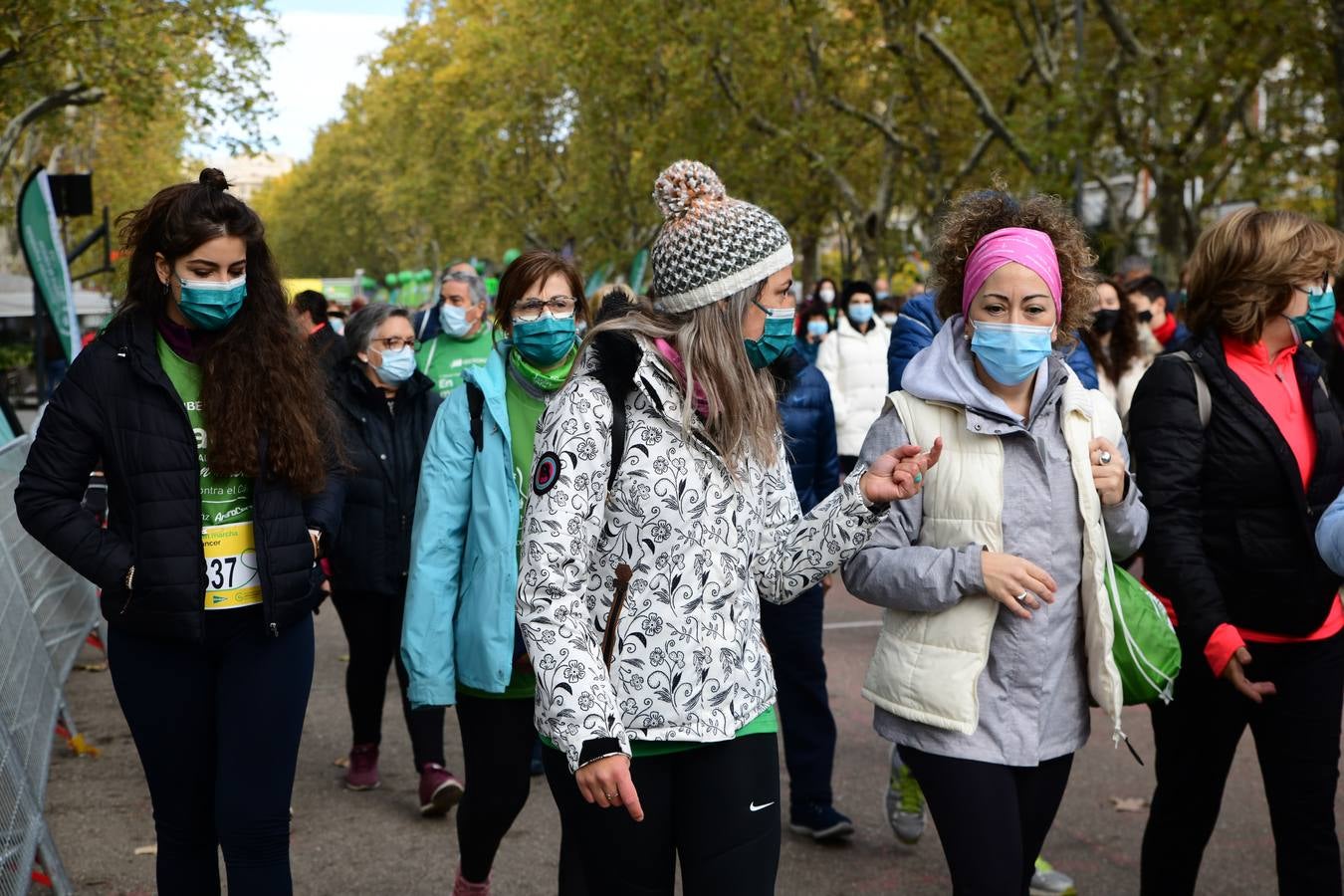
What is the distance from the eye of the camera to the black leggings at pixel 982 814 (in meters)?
3.27

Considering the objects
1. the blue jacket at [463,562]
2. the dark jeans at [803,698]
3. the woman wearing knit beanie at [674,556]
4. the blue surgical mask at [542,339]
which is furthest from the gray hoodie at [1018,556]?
the dark jeans at [803,698]

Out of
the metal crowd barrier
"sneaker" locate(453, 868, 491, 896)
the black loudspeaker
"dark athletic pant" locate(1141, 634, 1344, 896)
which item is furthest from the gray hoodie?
the black loudspeaker

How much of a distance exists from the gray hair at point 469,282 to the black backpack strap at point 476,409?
291 centimetres

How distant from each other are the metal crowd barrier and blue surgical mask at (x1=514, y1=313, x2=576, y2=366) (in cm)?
195

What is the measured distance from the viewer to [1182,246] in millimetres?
22125

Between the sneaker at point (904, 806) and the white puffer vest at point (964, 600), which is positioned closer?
the white puffer vest at point (964, 600)

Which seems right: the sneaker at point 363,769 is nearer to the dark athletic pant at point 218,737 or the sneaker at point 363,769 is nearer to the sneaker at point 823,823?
→ the sneaker at point 823,823

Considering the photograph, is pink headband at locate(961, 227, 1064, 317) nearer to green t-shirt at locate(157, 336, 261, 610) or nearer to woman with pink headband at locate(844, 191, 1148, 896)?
woman with pink headband at locate(844, 191, 1148, 896)

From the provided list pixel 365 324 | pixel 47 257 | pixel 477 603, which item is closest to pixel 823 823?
pixel 477 603

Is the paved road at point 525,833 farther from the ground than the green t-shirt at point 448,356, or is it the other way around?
the green t-shirt at point 448,356

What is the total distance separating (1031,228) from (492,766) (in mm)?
2081

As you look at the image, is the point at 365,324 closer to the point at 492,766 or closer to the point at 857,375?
the point at 492,766

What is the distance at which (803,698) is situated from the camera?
5.67 m

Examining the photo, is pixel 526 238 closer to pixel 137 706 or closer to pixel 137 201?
pixel 137 201
